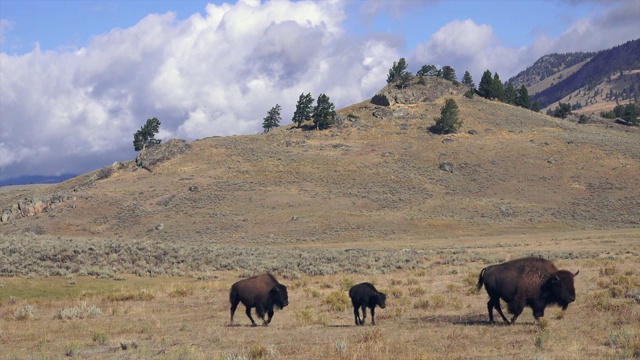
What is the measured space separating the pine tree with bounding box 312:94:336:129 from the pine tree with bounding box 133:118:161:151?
29.3 metres

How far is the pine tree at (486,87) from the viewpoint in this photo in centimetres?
12275

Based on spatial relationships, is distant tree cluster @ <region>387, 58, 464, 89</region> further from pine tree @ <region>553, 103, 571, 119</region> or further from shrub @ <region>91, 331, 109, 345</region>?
shrub @ <region>91, 331, 109, 345</region>

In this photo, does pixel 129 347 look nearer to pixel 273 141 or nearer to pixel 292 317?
pixel 292 317

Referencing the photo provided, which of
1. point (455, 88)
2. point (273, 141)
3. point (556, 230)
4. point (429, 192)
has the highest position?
point (455, 88)

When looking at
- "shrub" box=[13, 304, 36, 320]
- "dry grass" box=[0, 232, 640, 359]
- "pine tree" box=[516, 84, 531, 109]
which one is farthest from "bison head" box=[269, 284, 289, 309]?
"pine tree" box=[516, 84, 531, 109]

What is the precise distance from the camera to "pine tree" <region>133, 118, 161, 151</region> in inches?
4043

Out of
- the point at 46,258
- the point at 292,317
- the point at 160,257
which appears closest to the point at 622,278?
the point at 292,317

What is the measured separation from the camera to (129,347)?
1341 cm

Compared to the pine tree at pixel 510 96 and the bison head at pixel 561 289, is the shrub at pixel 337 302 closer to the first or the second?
the bison head at pixel 561 289

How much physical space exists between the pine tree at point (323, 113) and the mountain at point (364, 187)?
1.84 m

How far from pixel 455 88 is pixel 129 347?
112 m

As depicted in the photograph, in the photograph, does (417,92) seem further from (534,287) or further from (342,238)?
(534,287)

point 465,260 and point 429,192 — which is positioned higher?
point 429,192

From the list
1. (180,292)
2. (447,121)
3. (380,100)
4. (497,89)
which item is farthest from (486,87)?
(180,292)
